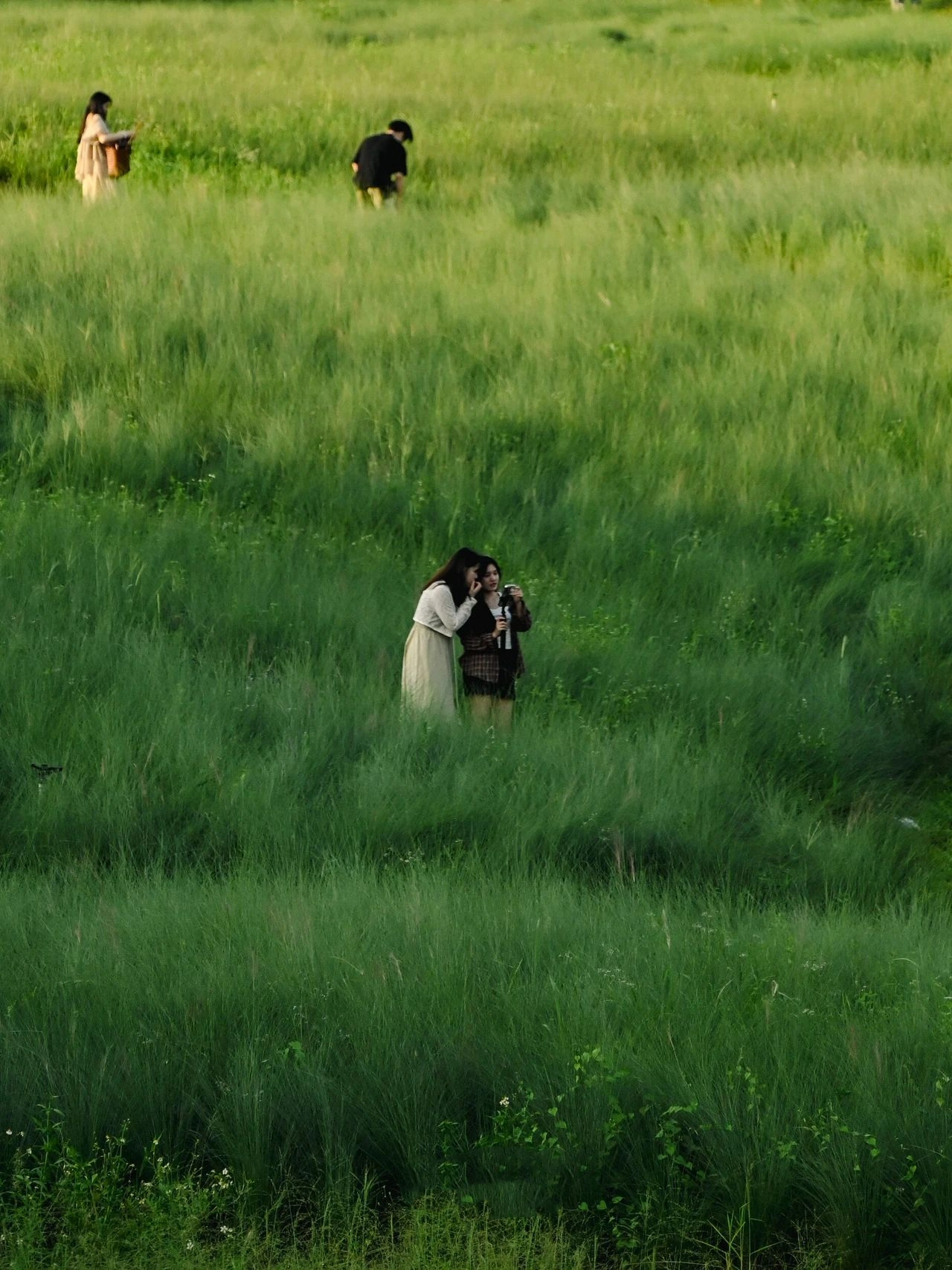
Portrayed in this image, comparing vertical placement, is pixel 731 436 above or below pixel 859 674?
above

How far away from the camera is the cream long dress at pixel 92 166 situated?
56.0 feet

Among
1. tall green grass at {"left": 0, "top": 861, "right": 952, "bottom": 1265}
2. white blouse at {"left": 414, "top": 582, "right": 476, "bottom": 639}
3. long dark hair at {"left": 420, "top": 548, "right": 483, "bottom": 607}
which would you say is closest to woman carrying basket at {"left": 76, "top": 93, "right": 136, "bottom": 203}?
long dark hair at {"left": 420, "top": 548, "right": 483, "bottom": 607}

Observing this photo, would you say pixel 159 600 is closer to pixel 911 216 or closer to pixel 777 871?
pixel 777 871

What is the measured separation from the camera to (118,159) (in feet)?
56.3

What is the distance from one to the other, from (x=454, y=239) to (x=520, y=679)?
8.08 m

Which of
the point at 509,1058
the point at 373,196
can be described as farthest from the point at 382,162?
the point at 509,1058

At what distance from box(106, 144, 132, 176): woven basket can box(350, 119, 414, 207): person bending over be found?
8.03ft

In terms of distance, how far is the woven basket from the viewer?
17125mm

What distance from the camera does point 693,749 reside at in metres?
7.51

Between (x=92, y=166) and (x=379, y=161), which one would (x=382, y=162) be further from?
(x=92, y=166)

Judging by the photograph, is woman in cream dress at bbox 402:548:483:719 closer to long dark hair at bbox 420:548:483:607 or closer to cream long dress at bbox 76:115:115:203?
long dark hair at bbox 420:548:483:607

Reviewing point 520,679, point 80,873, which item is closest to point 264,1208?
point 80,873

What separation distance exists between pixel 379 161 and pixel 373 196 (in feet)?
3.03

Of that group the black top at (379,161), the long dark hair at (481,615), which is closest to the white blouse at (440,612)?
the long dark hair at (481,615)
